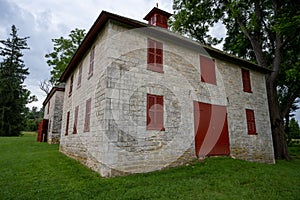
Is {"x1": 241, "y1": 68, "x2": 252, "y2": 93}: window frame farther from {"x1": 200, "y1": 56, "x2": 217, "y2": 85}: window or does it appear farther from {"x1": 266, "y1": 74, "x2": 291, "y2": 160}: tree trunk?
{"x1": 266, "y1": 74, "x2": 291, "y2": 160}: tree trunk

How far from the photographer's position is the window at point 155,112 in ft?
24.1

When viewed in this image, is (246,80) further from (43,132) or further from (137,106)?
(43,132)

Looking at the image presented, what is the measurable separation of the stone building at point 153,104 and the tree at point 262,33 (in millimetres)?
2558

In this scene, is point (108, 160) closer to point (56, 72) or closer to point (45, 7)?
point (45, 7)

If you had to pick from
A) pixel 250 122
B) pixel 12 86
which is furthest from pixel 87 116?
pixel 12 86

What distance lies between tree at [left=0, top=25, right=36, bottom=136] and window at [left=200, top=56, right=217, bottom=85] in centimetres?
2638

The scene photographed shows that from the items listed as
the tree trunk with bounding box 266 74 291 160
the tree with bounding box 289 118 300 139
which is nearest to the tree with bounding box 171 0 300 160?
the tree trunk with bounding box 266 74 291 160

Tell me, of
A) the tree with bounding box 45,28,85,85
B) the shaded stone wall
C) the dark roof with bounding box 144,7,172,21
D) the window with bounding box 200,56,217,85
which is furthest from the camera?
the tree with bounding box 45,28,85,85

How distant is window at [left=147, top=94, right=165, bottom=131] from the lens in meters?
7.34

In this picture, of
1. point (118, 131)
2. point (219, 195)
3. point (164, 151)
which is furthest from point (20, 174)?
point (219, 195)

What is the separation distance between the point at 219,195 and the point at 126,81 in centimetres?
468

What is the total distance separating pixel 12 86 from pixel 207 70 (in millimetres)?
27230

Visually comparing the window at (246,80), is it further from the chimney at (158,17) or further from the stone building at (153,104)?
the chimney at (158,17)

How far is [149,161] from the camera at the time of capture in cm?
696
